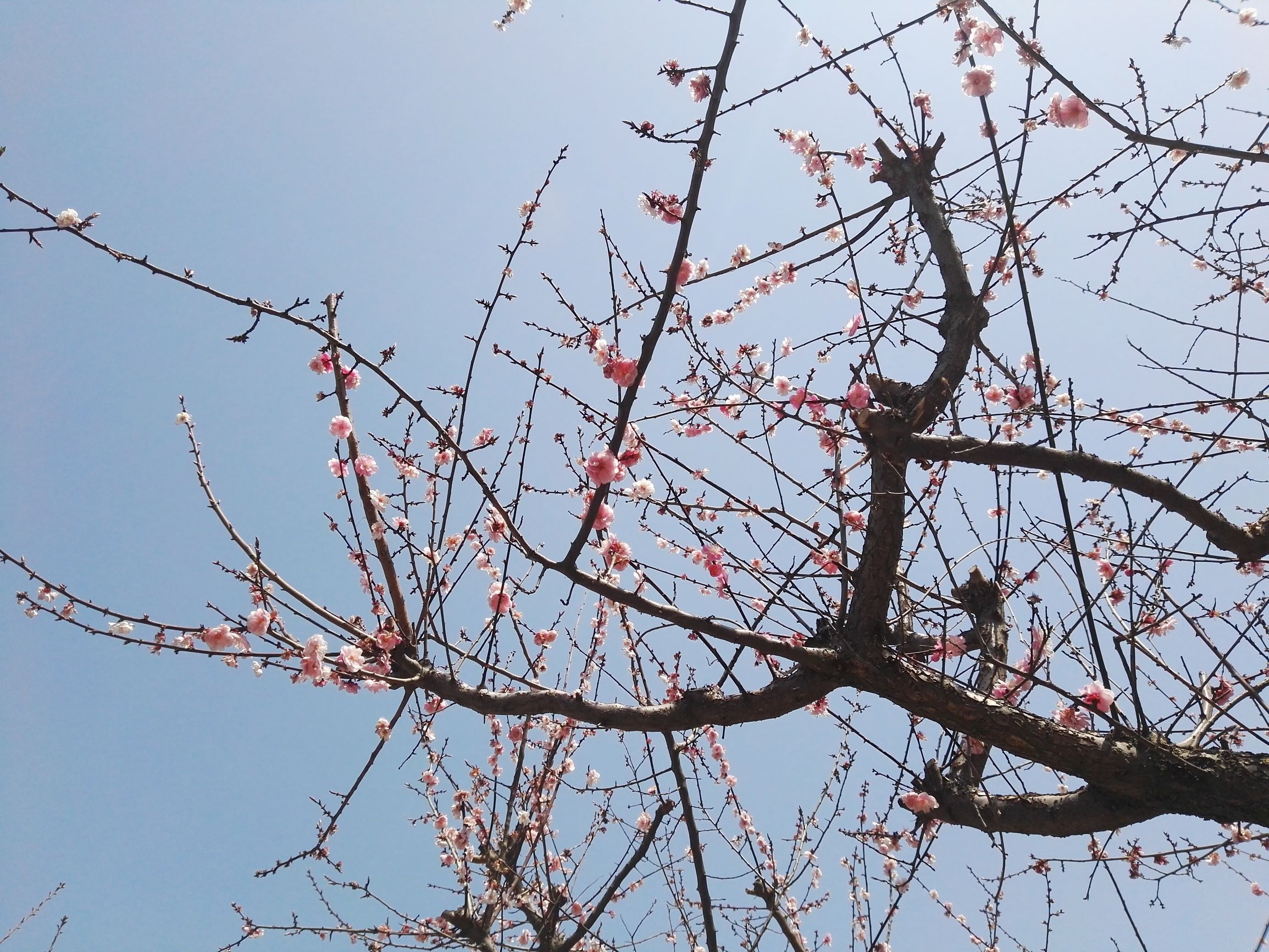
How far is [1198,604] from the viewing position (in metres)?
4.14

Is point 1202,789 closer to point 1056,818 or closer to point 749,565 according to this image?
point 1056,818

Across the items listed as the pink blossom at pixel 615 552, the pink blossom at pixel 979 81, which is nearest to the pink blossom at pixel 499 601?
the pink blossom at pixel 615 552

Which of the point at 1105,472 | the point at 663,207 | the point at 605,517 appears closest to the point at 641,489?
the point at 605,517

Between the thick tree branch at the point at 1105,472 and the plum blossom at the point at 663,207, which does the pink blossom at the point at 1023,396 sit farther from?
the plum blossom at the point at 663,207

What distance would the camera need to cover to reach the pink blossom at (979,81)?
2.96 m

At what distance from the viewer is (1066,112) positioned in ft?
11.2

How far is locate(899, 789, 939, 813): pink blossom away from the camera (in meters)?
3.40

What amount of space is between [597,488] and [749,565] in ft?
2.95

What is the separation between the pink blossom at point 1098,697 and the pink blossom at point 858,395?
1.67 m

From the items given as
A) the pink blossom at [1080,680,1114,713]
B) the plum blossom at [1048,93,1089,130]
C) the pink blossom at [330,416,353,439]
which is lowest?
the pink blossom at [1080,680,1114,713]

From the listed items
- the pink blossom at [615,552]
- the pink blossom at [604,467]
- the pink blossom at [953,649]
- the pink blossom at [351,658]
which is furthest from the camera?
the pink blossom at [953,649]

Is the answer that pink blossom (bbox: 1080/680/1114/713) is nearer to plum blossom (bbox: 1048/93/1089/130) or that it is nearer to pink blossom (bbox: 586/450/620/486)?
pink blossom (bbox: 586/450/620/486)

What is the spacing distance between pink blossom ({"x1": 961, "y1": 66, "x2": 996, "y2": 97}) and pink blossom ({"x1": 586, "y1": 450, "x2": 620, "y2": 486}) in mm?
2096

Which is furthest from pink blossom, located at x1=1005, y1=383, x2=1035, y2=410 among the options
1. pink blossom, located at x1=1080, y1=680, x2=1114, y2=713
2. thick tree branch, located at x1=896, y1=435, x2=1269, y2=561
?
pink blossom, located at x1=1080, y1=680, x2=1114, y2=713
